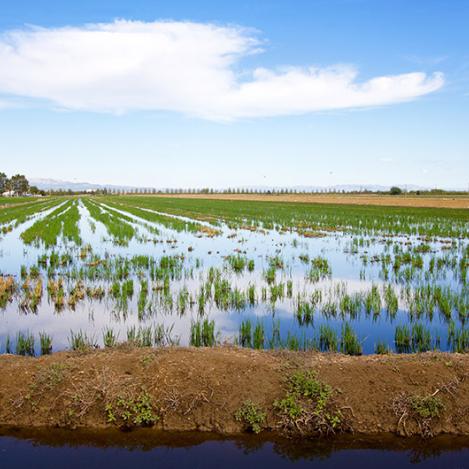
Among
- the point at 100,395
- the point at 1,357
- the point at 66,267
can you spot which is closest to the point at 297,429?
the point at 100,395

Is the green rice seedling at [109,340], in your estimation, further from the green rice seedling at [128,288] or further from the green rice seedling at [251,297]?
the green rice seedling at [251,297]

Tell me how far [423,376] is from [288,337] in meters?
2.02

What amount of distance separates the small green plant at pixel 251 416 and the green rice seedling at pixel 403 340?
260 cm

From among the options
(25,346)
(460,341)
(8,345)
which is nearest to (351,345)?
(460,341)

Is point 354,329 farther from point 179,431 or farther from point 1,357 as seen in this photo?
point 1,357

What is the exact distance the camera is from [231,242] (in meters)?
17.8

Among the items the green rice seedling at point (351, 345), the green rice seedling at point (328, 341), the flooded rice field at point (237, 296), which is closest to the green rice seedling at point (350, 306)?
the flooded rice field at point (237, 296)

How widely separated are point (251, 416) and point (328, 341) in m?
2.19

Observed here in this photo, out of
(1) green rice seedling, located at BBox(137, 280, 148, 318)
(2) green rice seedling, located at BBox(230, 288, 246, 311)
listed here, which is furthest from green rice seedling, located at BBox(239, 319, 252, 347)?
(1) green rice seedling, located at BBox(137, 280, 148, 318)

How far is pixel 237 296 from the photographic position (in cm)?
875

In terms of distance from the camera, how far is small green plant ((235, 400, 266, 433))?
180 inches

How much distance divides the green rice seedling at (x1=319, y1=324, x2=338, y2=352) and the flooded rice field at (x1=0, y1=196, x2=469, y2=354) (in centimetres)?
2

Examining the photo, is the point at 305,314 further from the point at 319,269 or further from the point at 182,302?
the point at 319,269

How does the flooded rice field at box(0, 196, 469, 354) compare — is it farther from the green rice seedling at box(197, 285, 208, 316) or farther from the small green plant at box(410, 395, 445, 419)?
the small green plant at box(410, 395, 445, 419)
